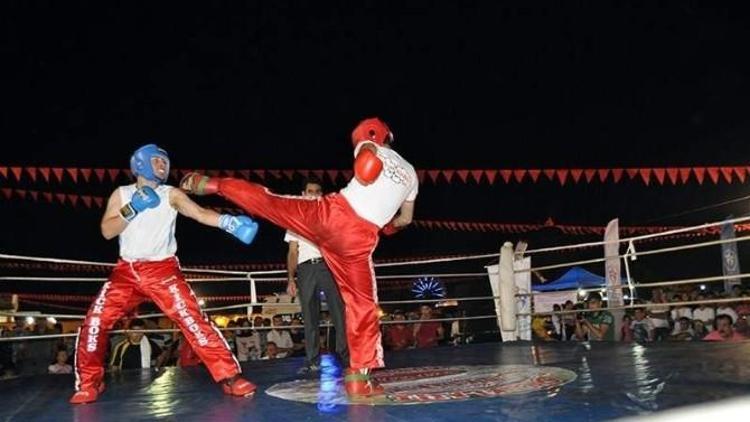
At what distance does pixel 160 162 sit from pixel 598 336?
18.6ft

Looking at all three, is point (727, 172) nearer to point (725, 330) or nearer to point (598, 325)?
point (725, 330)

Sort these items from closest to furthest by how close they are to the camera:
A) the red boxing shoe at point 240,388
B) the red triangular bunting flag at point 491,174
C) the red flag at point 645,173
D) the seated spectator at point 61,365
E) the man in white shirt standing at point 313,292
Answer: the red boxing shoe at point 240,388 → the man in white shirt standing at point 313,292 → the seated spectator at point 61,365 → the red triangular bunting flag at point 491,174 → the red flag at point 645,173

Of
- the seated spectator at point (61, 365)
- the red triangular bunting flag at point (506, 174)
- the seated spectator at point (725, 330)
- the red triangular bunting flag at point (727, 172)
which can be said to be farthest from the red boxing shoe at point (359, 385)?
the red triangular bunting flag at point (727, 172)

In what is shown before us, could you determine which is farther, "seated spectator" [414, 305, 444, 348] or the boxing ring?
"seated spectator" [414, 305, 444, 348]

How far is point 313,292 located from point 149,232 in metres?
1.43

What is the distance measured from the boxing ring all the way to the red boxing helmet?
3.88ft

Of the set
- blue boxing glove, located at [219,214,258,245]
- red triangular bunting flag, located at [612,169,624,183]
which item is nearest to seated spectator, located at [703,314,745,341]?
red triangular bunting flag, located at [612,169,624,183]

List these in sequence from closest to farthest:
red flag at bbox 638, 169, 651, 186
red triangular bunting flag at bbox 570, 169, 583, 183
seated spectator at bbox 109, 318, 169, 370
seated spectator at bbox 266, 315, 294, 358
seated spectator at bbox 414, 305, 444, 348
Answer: seated spectator at bbox 109, 318, 169, 370 < seated spectator at bbox 266, 315, 294, 358 < seated spectator at bbox 414, 305, 444, 348 < red triangular bunting flag at bbox 570, 169, 583, 183 < red flag at bbox 638, 169, 651, 186

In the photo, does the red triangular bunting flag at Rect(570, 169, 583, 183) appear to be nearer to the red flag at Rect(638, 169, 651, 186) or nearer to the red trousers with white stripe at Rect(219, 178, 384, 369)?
the red flag at Rect(638, 169, 651, 186)

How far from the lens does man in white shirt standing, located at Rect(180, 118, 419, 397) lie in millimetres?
2988

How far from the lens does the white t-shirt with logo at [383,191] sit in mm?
3018

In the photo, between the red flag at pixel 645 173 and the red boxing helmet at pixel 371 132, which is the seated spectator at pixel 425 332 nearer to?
the red flag at pixel 645 173

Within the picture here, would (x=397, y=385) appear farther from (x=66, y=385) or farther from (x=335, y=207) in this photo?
(x=66, y=385)

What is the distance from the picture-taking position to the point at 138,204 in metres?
3.12
